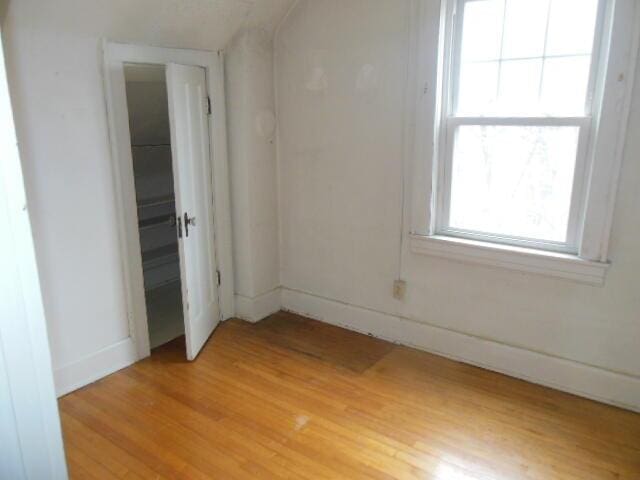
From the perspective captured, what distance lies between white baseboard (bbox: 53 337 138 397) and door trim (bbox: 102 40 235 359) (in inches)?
3.0

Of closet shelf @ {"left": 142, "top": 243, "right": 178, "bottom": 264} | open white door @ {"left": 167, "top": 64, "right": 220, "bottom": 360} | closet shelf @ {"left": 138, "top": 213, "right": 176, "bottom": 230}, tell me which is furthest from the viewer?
closet shelf @ {"left": 142, "top": 243, "right": 178, "bottom": 264}

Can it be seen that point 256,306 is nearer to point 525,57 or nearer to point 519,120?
point 519,120

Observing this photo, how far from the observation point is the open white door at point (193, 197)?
288cm

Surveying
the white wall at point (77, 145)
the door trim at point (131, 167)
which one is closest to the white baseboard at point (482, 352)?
the door trim at point (131, 167)

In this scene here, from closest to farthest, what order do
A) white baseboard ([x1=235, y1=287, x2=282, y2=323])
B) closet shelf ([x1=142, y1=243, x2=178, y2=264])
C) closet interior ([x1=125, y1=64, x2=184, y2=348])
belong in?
1. closet interior ([x1=125, y1=64, x2=184, y2=348])
2. white baseboard ([x1=235, y1=287, x2=282, y2=323])
3. closet shelf ([x1=142, y1=243, x2=178, y2=264])

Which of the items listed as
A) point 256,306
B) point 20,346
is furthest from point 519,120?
point 20,346

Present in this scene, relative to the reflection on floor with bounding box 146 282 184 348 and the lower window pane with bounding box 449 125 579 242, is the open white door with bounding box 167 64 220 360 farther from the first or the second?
the lower window pane with bounding box 449 125 579 242

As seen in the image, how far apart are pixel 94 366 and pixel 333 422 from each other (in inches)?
56.0

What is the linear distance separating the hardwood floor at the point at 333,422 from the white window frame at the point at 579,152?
2.36ft

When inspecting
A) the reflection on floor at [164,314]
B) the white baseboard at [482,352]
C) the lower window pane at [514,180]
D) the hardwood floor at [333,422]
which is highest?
the lower window pane at [514,180]

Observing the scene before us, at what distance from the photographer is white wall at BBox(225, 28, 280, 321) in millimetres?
3344

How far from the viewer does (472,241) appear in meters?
2.93

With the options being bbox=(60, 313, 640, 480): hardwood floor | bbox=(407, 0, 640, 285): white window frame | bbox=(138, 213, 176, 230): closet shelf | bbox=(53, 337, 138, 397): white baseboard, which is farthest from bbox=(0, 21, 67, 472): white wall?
bbox=(138, 213, 176, 230): closet shelf

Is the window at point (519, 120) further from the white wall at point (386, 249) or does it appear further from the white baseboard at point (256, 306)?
the white baseboard at point (256, 306)
